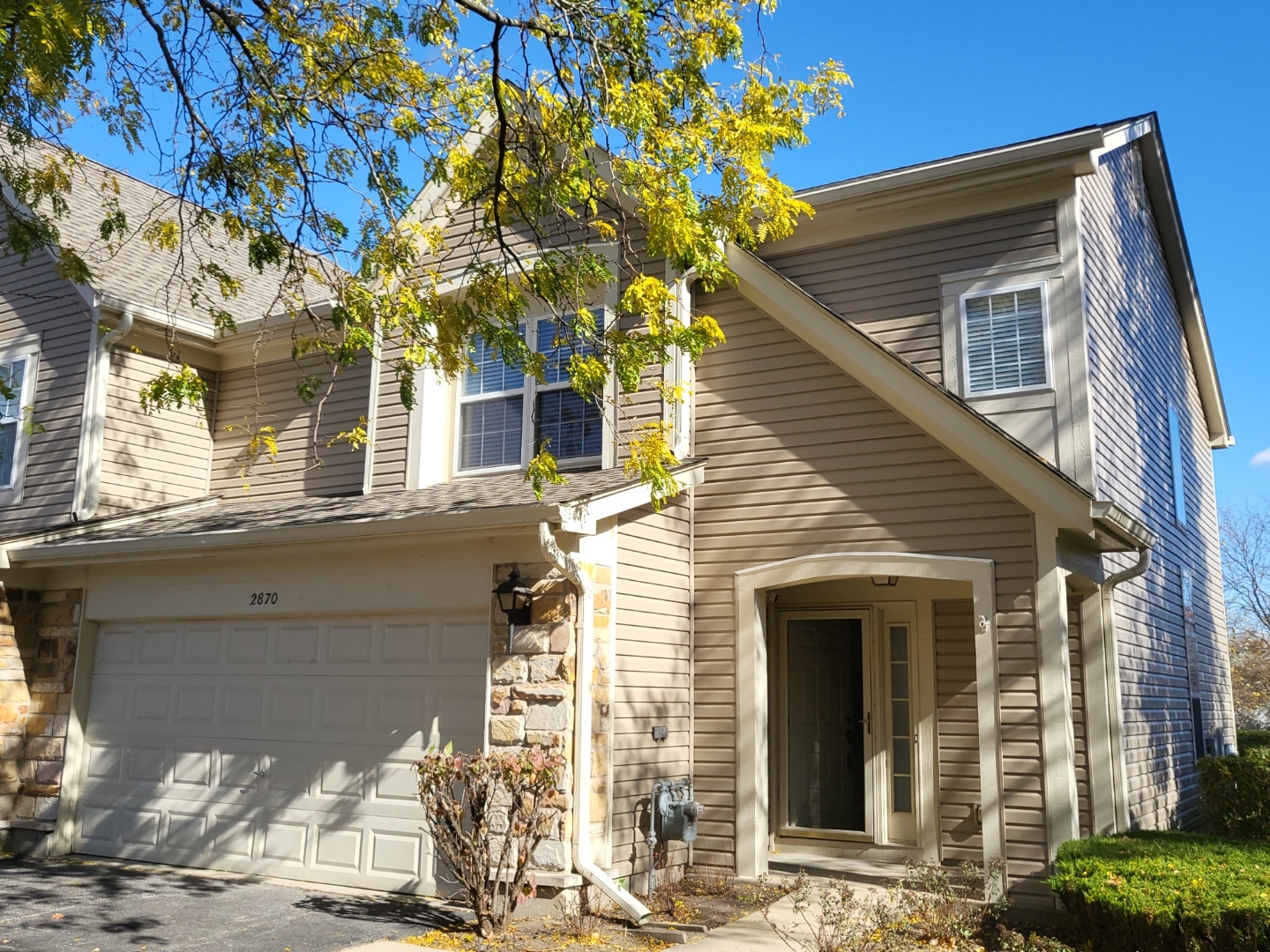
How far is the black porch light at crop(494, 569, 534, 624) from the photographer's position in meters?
8.00

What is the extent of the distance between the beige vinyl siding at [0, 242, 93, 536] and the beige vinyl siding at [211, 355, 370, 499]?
4.92ft

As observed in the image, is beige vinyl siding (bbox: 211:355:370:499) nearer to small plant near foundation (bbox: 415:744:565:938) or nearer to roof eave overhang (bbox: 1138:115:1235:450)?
small plant near foundation (bbox: 415:744:565:938)

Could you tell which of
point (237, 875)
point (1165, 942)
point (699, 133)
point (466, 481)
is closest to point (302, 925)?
point (237, 875)

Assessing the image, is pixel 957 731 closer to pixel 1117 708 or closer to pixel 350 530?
pixel 1117 708

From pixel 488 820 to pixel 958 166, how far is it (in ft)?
21.6

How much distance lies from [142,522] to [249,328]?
2.42 metres

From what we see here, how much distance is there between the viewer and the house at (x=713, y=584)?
809cm

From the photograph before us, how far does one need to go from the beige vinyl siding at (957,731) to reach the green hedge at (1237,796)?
10.6ft

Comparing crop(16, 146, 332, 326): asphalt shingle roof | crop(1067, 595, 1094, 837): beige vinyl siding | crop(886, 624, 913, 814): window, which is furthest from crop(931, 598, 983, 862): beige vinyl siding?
crop(16, 146, 332, 326): asphalt shingle roof

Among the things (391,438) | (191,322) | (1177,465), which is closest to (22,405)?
(191,322)

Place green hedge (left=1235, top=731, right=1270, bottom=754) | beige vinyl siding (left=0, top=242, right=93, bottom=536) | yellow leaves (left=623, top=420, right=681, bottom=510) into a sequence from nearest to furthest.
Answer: yellow leaves (left=623, top=420, right=681, bottom=510), beige vinyl siding (left=0, top=242, right=93, bottom=536), green hedge (left=1235, top=731, right=1270, bottom=754)

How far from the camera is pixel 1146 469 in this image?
11.1 metres

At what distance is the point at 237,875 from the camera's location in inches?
→ 360

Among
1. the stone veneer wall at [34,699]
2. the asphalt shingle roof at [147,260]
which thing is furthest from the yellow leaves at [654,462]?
the stone veneer wall at [34,699]
